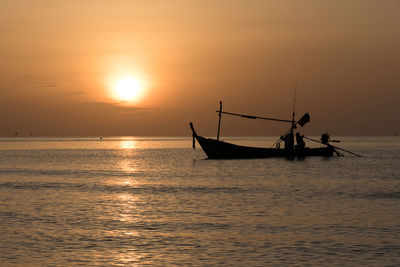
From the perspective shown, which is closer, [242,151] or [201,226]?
[201,226]

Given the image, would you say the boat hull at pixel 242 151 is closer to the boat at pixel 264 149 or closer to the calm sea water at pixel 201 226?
the boat at pixel 264 149

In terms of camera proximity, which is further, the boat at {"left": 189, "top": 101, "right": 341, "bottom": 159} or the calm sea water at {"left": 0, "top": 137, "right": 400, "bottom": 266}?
the boat at {"left": 189, "top": 101, "right": 341, "bottom": 159}

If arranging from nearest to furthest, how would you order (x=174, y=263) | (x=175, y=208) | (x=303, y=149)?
1. (x=174, y=263)
2. (x=175, y=208)
3. (x=303, y=149)

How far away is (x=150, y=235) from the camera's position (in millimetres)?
21078

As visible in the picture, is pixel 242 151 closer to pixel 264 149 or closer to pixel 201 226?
pixel 264 149

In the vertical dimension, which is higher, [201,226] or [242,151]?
[242,151]

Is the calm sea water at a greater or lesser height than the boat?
lesser

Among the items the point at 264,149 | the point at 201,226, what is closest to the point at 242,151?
the point at 264,149

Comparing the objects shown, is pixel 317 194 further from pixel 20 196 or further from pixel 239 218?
pixel 20 196

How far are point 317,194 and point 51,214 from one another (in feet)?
57.7

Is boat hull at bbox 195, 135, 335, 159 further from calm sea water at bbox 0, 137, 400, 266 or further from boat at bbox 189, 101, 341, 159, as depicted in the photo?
calm sea water at bbox 0, 137, 400, 266

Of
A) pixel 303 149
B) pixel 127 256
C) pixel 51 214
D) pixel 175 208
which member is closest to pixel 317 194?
pixel 175 208

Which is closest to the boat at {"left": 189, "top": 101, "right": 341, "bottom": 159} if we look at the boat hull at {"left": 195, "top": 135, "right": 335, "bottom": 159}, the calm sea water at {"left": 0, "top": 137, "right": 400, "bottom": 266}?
the boat hull at {"left": 195, "top": 135, "right": 335, "bottom": 159}

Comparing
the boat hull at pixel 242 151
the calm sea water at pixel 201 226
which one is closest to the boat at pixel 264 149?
the boat hull at pixel 242 151
